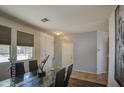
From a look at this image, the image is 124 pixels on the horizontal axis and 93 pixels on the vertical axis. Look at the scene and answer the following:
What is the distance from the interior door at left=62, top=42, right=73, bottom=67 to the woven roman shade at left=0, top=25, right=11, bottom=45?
286cm

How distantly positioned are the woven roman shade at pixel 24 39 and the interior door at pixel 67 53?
2.04 m

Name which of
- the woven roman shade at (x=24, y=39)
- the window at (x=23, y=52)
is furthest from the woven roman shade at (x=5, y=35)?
the window at (x=23, y=52)

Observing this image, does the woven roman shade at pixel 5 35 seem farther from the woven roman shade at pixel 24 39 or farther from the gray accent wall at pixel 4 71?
the gray accent wall at pixel 4 71

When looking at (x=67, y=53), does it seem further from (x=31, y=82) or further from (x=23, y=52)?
(x=31, y=82)

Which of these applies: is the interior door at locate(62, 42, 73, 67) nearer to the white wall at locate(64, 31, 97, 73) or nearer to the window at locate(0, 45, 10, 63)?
the white wall at locate(64, 31, 97, 73)

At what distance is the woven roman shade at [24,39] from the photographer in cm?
335

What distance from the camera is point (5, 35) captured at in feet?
9.61

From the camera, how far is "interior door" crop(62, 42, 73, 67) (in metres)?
5.60

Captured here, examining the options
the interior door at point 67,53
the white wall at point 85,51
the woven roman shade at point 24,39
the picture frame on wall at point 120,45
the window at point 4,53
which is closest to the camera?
the picture frame on wall at point 120,45

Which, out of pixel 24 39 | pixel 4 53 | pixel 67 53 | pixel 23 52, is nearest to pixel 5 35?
pixel 4 53

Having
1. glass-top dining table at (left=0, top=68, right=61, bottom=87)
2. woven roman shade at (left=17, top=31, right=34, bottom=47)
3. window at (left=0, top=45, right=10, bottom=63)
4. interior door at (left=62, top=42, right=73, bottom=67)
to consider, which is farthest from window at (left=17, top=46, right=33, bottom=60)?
interior door at (left=62, top=42, right=73, bottom=67)
